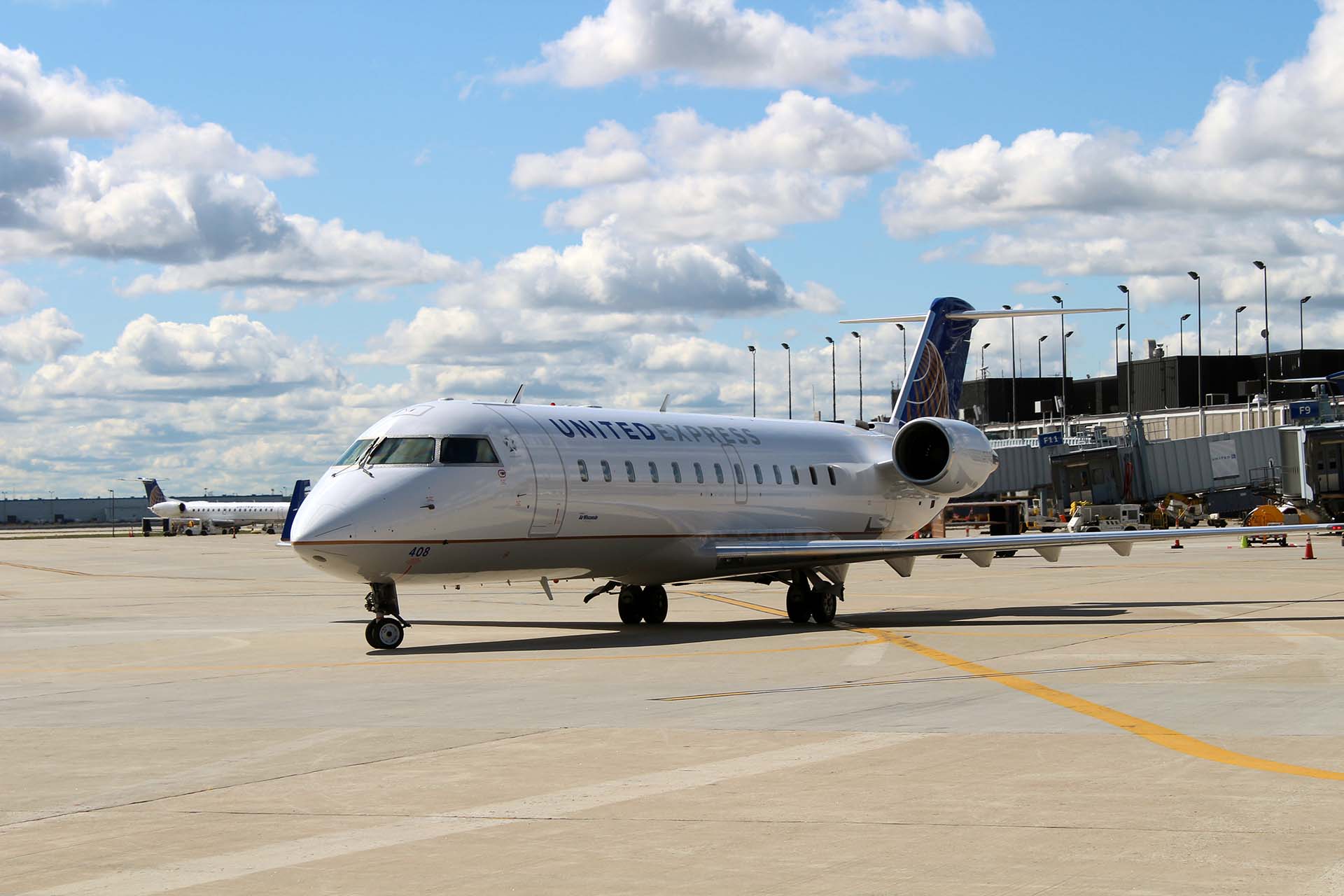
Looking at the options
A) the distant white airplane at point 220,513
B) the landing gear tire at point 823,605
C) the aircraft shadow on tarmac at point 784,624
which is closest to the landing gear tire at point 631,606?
the aircraft shadow on tarmac at point 784,624

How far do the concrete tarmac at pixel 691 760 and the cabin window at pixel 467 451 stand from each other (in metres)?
2.83

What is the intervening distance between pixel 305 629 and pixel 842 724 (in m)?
16.0

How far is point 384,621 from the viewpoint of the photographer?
71.4ft

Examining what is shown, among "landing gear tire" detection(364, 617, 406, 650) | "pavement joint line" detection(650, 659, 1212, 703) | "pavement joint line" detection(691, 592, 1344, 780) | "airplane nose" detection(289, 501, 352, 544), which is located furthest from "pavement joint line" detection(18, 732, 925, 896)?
"landing gear tire" detection(364, 617, 406, 650)

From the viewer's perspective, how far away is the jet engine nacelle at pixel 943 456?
98.7 feet

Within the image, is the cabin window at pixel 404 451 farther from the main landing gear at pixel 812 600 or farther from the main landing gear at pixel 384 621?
the main landing gear at pixel 812 600

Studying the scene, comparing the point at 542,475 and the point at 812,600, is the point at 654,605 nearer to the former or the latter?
the point at 812,600

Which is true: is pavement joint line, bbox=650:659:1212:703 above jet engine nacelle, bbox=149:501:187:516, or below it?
below

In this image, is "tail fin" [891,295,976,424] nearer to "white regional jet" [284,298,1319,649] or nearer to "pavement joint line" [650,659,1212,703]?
"white regional jet" [284,298,1319,649]

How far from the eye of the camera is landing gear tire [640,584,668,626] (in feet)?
88.7

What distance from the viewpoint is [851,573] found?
4566cm

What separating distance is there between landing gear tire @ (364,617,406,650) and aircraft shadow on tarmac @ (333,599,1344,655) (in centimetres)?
12

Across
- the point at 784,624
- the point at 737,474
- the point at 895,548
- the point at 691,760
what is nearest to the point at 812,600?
the point at 784,624

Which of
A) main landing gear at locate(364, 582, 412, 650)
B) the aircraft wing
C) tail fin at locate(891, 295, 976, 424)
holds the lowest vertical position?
main landing gear at locate(364, 582, 412, 650)
